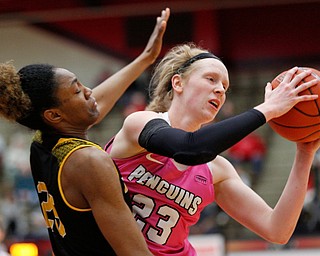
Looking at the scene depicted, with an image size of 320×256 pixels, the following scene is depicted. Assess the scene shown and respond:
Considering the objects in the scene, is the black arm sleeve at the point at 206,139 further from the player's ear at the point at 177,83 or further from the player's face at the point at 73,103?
the player's ear at the point at 177,83

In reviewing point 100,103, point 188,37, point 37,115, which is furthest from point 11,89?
point 188,37

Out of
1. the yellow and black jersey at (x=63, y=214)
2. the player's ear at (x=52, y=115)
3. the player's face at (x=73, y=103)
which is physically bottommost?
the yellow and black jersey at (x=63, y=214)

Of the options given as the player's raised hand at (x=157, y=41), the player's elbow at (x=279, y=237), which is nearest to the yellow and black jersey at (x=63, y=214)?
the player's elbow at (x=279, y=237)

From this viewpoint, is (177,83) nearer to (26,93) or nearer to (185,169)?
(185,169)

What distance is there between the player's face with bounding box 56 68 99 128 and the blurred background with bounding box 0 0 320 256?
7.94m

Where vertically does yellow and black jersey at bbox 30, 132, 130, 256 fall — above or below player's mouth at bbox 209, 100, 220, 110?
below

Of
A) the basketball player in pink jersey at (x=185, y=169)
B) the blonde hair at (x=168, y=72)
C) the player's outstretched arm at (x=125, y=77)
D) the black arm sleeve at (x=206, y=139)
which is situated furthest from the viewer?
the player's outstretched arm at (x=125, y=77)

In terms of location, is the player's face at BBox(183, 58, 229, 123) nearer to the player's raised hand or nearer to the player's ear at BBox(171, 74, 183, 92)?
the player's ear at BBox(171, 74, 183, 92)

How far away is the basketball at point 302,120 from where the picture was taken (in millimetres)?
3229

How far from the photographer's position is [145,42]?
1297cm

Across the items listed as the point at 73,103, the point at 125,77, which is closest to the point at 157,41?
the point at 125,77

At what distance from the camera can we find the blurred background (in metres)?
11.7

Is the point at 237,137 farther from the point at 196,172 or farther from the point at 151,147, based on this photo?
the point at 196,172

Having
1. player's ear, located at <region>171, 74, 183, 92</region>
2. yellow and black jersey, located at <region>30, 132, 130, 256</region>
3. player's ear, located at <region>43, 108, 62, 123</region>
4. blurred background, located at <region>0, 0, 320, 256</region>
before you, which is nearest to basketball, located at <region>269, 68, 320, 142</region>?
player's ear, located at <region>171, 74, 183, 92</region>
